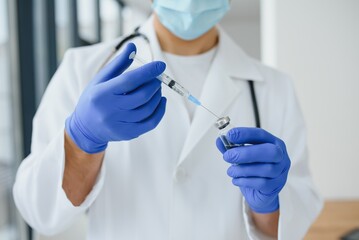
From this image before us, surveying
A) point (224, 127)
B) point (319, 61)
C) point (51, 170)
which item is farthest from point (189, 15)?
point (319, 61)

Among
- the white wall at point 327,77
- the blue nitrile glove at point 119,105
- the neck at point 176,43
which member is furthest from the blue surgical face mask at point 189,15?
the white wall at point 327,77

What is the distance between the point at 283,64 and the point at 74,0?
1.44 m

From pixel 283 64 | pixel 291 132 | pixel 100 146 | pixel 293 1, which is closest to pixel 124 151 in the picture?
pixel 100 146

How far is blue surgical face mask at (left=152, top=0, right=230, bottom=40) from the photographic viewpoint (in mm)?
770

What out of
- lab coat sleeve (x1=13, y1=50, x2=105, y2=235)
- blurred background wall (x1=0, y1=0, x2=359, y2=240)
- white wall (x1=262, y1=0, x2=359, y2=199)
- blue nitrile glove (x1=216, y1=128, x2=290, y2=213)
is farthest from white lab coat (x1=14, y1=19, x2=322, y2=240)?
white wall (x1=262, y1=0, x2=359, y2=199)

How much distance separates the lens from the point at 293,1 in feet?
6.20

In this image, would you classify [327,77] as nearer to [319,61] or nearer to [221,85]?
[319,61]

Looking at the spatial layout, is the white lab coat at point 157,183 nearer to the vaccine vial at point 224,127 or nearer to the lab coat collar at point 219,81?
the lab coat collar at point 219,81

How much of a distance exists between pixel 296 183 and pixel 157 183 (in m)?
0.35

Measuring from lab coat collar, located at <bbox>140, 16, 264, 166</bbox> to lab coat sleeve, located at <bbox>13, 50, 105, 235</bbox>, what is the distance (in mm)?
199

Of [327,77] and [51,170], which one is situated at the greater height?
[327,77]

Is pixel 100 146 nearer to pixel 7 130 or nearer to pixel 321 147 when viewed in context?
pixel 7 130

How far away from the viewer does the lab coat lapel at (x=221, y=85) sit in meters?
0.75

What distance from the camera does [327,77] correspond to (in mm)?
1892
